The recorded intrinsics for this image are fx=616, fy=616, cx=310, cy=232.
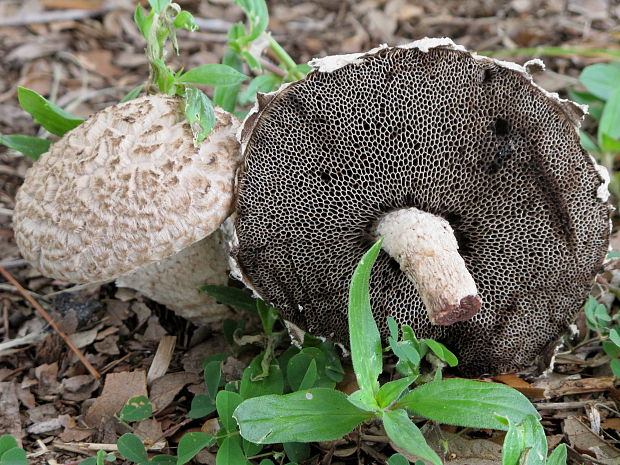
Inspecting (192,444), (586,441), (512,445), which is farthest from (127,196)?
(586,441)

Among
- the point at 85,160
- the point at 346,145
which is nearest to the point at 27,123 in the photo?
the point at 85,160

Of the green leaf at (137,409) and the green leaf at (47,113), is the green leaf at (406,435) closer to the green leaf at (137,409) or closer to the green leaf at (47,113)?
the green leaf at (137,409)

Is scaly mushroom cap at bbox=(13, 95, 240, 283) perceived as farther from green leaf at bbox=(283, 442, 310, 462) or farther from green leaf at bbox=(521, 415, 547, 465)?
green leaf at bbox=(521, 415, 547, 465)

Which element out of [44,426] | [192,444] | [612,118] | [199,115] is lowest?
[44,426]

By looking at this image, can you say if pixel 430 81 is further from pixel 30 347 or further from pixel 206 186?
pixel 30 347

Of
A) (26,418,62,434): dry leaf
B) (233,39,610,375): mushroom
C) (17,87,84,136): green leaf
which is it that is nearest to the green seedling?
(233,39,610,375): mushroom

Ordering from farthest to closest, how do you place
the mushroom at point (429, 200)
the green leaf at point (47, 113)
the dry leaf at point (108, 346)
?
the dry leaf at point (108, 346), the green leaf at point (47, 113), the mushroom at point (429, 200)

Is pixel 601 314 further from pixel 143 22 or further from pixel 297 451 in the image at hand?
pixel 143 22

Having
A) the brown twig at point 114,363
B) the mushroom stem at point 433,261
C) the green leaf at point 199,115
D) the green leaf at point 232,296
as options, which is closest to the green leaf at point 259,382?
the green leaf at point 232,296
